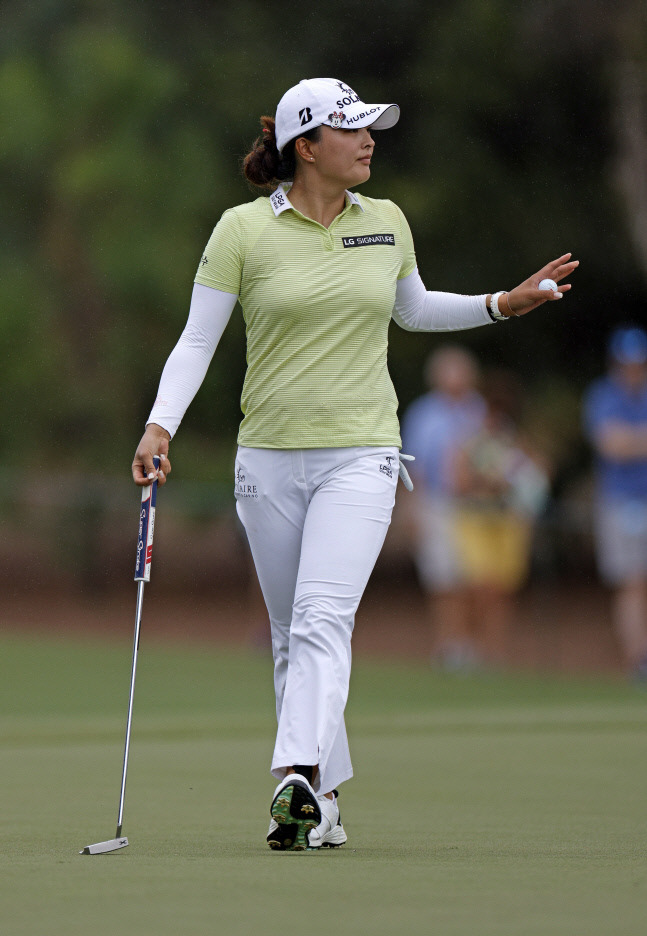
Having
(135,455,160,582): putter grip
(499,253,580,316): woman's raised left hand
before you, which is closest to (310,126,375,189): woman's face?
(499,253,580,316): woman's raised left hand

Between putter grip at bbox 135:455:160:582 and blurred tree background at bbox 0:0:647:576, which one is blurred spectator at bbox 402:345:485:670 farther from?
putter grip at bbox 135:455:160:582

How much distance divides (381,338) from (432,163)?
39.2 ft

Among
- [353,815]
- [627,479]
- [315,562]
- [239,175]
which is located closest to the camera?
[315,562]

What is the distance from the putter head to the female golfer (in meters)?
0.53

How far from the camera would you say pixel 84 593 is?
17.5 m

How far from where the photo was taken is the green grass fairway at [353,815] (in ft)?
14.0

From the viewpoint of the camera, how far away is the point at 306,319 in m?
5.75

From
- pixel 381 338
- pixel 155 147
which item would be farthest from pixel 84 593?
pixel 381 338

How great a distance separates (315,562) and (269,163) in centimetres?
129

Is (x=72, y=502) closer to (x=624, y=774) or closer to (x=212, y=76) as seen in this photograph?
(x=212, y=76)

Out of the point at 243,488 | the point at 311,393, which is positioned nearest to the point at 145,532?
the point at 243,488

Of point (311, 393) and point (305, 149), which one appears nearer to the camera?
point (311, 393)

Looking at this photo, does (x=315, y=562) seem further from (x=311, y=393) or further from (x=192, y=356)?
(x=192, y=356)

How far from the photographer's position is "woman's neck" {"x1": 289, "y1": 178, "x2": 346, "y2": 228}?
5.89m
